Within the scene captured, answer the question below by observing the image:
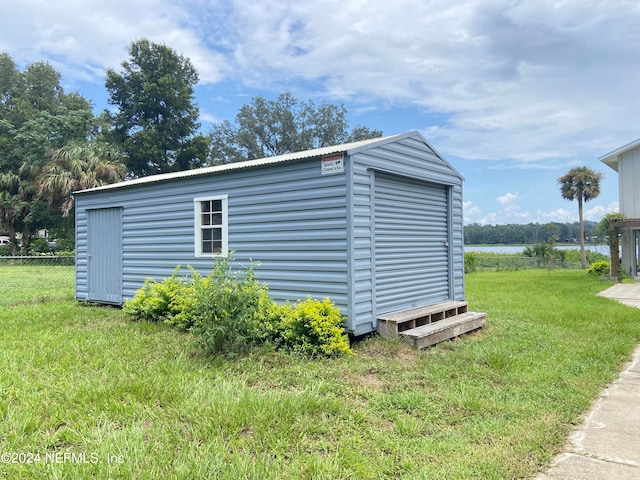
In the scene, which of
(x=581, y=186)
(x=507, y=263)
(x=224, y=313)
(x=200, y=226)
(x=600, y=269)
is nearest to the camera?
(x=224, y=313)

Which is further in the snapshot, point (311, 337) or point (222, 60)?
point (222, 60)

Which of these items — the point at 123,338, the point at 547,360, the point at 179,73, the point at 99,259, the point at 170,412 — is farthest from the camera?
the point at 179,73

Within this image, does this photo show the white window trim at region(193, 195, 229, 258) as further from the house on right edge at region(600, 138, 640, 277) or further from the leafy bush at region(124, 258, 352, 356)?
the house on right edge at region(600, 138, 640, 277)

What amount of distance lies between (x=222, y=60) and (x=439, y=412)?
18742 mm

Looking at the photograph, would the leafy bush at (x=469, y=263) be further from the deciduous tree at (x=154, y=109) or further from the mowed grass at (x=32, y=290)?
the deciduous tree at (x=154, y=109)

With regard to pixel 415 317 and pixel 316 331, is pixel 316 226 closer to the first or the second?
pixel 316 331

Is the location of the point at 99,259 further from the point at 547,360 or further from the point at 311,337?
the point at 547,360

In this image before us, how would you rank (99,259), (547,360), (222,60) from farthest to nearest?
(222,60)
(99,259)
(547,360)

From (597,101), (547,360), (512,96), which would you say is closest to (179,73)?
(512,96)

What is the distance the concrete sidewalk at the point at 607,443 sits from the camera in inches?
96.3

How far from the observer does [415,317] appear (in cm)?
563

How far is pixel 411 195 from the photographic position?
21.2 feet

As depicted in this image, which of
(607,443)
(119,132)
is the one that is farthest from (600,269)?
(119,132)

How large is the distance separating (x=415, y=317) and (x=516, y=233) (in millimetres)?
28703
